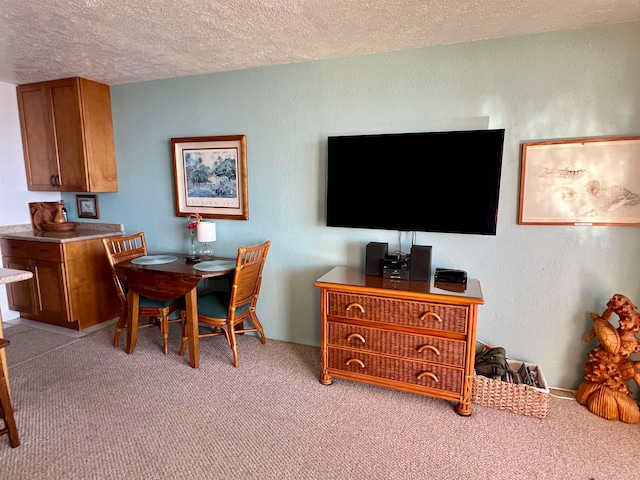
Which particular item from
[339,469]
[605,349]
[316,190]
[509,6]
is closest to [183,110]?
[316,190]

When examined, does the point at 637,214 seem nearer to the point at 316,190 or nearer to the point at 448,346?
the point at 448,346

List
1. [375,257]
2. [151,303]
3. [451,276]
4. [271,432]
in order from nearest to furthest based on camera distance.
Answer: [271,432]
[451,276]
[375,257]
[151,303]

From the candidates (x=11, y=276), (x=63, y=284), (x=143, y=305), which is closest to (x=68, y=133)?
(x=63, y=284)

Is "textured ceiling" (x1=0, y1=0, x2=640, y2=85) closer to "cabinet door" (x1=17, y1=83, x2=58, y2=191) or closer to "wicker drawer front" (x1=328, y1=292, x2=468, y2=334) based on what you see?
"cabinet door" (x1=17, y1=83, x2=58, y2=191)

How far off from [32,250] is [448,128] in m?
3.71

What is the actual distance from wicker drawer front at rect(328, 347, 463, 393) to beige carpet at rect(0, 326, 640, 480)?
156 mm

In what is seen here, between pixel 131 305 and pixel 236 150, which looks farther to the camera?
pixel 236 150

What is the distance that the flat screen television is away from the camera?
7.30 feet

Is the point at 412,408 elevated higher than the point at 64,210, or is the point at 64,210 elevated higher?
the point at 64,210

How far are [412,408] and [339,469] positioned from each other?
2.18 ft

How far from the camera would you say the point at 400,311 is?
2.15 m

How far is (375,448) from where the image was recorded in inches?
72.6

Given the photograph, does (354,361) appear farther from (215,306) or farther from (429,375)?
(215,306)

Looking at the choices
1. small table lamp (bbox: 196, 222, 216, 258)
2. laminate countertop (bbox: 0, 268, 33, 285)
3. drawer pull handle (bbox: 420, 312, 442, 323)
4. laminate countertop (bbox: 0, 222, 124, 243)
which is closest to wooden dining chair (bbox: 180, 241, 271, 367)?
small table lamp (bbox: 196, 222, 216, 258)
